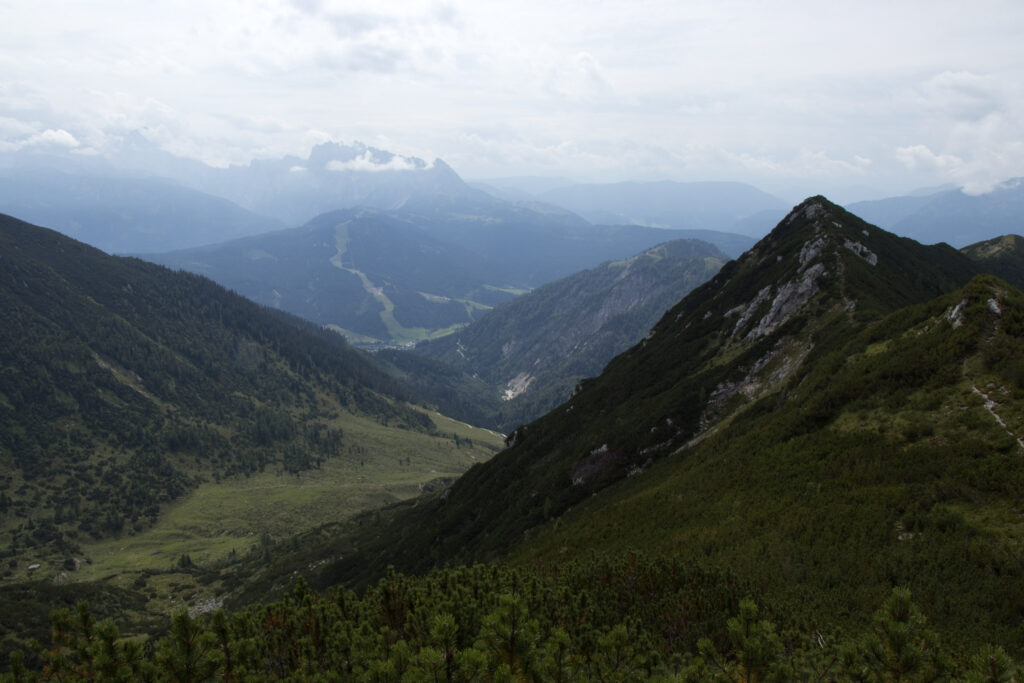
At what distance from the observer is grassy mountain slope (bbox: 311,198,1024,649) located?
24.0m

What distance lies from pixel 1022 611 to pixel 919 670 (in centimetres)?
1290

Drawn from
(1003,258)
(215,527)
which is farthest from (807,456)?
(215,527)

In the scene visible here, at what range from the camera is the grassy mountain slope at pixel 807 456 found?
78.6 feet

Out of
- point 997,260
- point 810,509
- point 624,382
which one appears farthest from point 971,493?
point 997,260

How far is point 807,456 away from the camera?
37.8 metres

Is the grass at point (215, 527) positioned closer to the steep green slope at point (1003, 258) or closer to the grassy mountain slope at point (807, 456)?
the grassy mountain slope at point (807, 456)

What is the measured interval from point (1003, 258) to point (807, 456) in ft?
524

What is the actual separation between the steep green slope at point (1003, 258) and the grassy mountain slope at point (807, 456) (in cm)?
4714

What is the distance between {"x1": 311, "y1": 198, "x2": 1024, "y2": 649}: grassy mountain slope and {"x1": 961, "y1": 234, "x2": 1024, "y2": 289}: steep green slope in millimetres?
47138

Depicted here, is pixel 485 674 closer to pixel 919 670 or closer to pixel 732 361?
pixel 919 670

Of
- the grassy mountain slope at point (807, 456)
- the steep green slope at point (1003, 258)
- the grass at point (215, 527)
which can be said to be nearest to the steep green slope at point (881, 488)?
the grassy mountain slope at point (807, 456)

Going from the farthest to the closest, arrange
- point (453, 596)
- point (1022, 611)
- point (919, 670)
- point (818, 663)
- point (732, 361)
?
1. point (732, 361)
2. point (453, 596)
3. point (1022, 611)
4. point (818, 663)
5. point (919, 670)

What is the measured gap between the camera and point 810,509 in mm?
31266

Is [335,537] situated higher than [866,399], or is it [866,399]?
[866,399]
